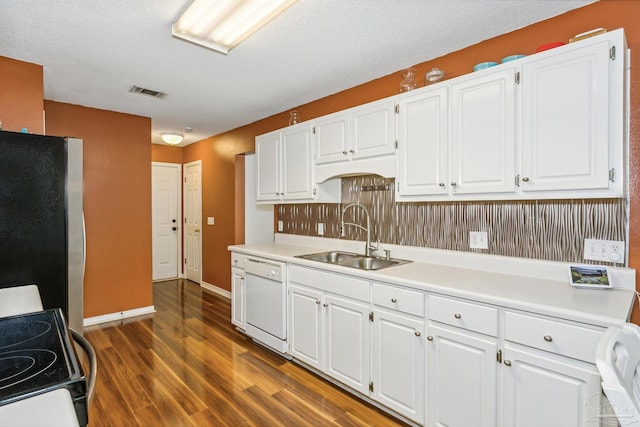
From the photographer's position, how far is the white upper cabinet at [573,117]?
5.16 ft

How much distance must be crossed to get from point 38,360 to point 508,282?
6.73ft

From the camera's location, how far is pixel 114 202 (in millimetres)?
3984

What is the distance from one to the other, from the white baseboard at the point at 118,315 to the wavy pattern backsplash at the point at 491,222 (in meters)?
2.52

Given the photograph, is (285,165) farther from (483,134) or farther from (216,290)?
(216,290)

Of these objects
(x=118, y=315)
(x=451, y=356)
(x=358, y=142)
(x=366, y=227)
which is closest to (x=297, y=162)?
(x=358, y=142)

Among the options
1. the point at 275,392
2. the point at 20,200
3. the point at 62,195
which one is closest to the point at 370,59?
the point at 62,195

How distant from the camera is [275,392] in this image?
2.43m

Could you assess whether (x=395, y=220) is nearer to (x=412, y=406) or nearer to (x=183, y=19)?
(x=412, y=406)

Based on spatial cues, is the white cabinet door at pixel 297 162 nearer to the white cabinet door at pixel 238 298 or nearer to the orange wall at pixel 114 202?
the white cabinet door at pixel 238 298

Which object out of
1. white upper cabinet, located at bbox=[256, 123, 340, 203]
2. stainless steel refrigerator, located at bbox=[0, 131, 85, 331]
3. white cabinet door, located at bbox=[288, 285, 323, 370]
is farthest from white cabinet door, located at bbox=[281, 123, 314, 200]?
stainless steel refrigerator, located at bbox=[0, 131, 85, 331]

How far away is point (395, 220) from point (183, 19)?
2.03 m

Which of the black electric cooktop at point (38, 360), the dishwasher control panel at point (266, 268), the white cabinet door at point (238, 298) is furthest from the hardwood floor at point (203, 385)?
the black electric cooktop at point (38, 360)

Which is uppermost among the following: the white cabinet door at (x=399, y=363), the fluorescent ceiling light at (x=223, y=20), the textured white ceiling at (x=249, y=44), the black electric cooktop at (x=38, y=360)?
the textured white ceiling at (x=249, y=44)

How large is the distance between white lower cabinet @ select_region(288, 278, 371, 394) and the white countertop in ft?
0.81
